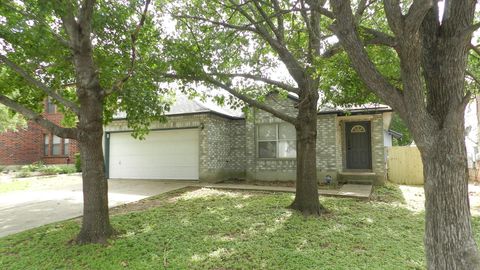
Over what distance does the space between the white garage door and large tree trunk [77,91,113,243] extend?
849cm

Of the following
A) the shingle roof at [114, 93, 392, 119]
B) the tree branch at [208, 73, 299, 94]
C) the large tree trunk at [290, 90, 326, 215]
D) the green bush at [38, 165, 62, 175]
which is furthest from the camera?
the green bush at [38, 165, 62, 175]

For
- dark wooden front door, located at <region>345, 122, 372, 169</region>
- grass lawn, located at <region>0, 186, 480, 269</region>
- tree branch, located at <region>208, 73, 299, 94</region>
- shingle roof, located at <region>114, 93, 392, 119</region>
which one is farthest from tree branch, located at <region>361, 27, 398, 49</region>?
dark wooden front door, located at <region>345, 122, 372, 169</region>

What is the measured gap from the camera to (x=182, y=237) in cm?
564

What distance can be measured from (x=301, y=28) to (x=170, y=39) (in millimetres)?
3823

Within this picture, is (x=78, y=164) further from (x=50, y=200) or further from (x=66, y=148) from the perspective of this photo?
(x=50, y=200)

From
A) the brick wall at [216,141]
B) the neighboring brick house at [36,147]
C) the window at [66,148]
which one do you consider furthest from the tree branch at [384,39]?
the window at [66,148]

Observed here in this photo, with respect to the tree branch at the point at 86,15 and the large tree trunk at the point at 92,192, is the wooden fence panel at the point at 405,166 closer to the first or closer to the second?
the large tree trunk at the point at 92,192

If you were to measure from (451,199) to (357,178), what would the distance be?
33.4ft

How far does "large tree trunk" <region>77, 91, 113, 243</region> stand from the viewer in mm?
5375

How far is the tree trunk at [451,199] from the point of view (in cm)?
297

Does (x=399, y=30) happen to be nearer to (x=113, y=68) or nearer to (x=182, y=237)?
(x=182, y=237)

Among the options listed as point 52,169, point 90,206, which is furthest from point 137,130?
point 52,169

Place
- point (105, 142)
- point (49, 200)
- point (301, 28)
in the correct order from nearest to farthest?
point (301, 28), point (49, 200), point (105, 142)

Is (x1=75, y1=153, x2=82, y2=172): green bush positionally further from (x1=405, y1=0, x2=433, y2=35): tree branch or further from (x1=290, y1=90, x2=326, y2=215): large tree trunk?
(x1=405, y1=0, x2=433, y2=35): tree branch
